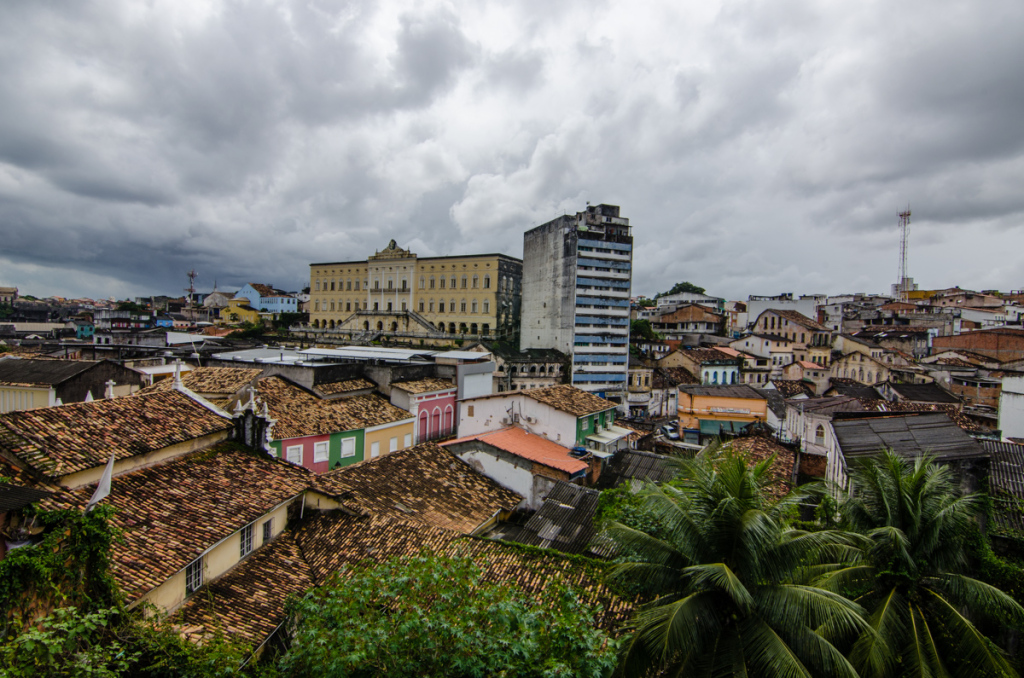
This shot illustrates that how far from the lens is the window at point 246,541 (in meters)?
11.0

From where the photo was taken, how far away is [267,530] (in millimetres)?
12047

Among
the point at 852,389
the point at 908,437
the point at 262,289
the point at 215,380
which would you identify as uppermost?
the point at 262,289

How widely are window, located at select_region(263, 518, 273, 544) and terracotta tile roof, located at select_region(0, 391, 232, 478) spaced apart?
2.88 metres

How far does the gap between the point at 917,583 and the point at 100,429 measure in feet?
51.1

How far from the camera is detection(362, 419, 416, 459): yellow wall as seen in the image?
2348 centimetres

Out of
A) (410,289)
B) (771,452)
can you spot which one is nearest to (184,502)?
(771,452)

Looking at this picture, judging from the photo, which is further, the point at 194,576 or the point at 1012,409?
the point at 1012,409

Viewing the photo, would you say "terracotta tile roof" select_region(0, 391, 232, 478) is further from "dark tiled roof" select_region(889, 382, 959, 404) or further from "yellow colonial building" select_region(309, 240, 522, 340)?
"yellow colonial building" select_region(309, 240, 522, 340)

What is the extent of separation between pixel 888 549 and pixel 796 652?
2.74m

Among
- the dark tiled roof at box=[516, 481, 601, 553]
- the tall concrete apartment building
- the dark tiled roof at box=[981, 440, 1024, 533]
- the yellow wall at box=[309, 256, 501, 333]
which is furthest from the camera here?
the yellow wall at box=[309, 256, 501, 333]

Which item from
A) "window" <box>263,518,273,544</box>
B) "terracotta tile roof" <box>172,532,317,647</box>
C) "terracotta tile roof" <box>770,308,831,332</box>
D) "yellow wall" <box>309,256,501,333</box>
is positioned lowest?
"terracotta tile roof" <box>172,532,317,647</box>

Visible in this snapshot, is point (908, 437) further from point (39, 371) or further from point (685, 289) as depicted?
point (685, 289)

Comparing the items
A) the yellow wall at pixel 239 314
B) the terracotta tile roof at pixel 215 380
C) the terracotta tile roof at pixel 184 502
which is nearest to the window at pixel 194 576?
the terracotta tile roof at pixel 184 502

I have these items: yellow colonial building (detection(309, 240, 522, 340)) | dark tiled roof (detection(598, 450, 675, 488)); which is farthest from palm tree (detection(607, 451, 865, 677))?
yellow colonial building (detection(309, 240, 522, 340))
